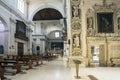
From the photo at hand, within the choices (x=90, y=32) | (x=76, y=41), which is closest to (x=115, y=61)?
(x=90, y=32)

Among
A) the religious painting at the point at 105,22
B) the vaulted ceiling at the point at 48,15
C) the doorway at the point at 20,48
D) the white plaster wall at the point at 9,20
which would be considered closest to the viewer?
the religious painting at the point at 105,22

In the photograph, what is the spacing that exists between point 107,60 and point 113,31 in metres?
2.24

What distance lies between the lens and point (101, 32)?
15945 mm

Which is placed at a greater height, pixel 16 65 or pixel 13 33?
pixel 13 33

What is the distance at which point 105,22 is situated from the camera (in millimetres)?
16094

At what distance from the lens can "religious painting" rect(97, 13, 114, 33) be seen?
16.0m

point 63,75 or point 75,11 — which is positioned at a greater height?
point 75,11

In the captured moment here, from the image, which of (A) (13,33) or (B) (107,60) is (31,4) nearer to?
(A) (13,33)

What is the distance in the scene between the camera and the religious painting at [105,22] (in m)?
16.0

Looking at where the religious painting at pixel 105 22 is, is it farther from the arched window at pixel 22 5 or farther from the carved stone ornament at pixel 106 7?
the arched window at pixel 22 5

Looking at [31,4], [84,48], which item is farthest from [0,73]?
[31,4]

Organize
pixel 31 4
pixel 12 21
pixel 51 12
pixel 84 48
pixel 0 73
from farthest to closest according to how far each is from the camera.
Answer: pixel 51 12 → pixel 31 4 → pixel 12 21 → pixel 84 48 → pixel 0 73

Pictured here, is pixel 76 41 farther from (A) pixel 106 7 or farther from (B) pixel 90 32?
(A) pixel 106 7

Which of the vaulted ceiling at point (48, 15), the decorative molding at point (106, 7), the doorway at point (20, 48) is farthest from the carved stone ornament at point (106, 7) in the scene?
the vaulted ceiling at point (48, 15)
